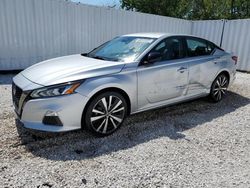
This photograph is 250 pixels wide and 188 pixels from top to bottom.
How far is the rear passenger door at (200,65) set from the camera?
466 cm

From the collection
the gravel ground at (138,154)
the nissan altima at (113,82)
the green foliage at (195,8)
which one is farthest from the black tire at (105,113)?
the green foliage at (195,8)

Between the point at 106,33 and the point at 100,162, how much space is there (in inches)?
273

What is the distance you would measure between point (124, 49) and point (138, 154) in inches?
74.9

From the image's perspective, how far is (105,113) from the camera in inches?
142

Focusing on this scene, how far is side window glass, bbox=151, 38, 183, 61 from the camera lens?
4.24m

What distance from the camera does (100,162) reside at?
304 cm

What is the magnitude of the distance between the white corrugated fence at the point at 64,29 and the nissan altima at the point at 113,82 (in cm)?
418

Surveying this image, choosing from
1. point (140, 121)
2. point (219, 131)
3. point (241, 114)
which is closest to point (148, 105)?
point (140, 121)

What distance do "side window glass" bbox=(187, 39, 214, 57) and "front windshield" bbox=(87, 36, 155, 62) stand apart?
A: 908mm

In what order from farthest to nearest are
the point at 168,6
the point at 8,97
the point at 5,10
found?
1. the point at 168,6
2. the point at 5,10
3. the point at 8,97

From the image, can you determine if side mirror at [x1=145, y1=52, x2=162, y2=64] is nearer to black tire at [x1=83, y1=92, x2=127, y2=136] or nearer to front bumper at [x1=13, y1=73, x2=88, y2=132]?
black tire at [x1=83, y1=92, x2=127, y2=136]

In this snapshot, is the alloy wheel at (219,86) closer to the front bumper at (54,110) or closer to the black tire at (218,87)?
the black tire at (218,87)

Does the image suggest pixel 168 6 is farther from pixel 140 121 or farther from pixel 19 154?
pixel 19 154

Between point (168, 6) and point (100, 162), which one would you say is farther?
point (168, 6)
